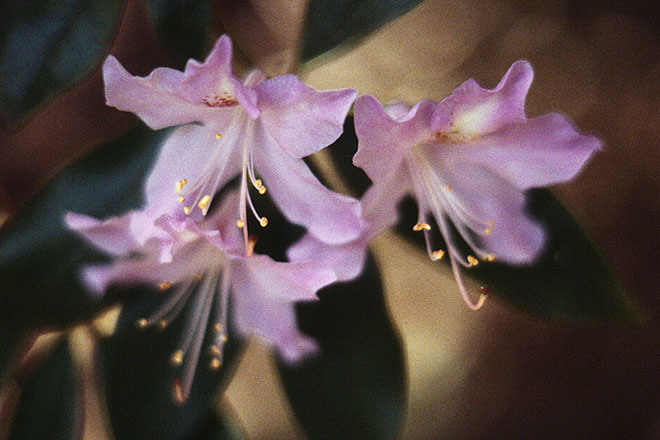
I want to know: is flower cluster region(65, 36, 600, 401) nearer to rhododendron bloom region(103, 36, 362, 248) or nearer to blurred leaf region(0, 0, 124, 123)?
rhododendron bloom region(103, 36, 362, 248)

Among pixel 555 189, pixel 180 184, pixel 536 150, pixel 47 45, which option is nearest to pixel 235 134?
pixel 180 184

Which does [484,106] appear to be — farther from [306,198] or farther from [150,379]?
[150,379]

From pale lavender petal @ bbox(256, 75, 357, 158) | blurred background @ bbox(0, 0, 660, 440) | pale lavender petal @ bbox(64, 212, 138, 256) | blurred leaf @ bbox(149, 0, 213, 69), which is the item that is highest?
blurred leaf @ bbox(149, 0, 213, 69)

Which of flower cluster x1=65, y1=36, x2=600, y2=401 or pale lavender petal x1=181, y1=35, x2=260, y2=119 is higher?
pale lavender petal x1=181, y1=35, x2=260, y2=119

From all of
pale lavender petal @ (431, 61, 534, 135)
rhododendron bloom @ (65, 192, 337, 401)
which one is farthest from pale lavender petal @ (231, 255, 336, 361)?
pale lavender petal @ (431, 61, 534, 135)

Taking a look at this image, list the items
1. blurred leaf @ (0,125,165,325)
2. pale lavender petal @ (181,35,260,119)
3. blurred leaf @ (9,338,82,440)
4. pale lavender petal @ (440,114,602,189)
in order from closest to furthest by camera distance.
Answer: pale lavender petal @ (181,35,260,119)
pale lavender petal @ (440,114,602,189)
blurred leaf @ (0,125,165,325)
blurred leaf @ (9,338,82,440)

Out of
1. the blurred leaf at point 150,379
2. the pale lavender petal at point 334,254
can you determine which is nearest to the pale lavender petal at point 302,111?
the pale lavender petal at point 334,254
